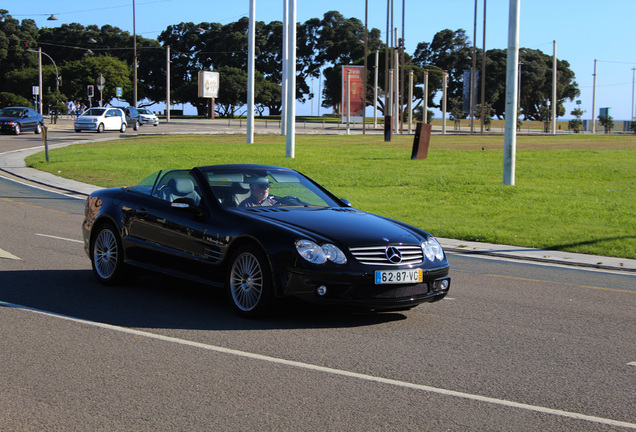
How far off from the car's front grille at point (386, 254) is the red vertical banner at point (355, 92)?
2023 inches

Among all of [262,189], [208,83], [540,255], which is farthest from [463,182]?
[208,83]

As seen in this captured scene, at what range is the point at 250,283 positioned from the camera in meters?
7.20

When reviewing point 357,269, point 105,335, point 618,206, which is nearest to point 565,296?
point 357,269

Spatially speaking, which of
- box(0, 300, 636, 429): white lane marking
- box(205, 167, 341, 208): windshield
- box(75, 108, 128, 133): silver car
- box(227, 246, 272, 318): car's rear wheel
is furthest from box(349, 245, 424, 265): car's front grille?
box(75, 108, 128, 133): silver car

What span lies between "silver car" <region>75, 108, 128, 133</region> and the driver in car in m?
46.2

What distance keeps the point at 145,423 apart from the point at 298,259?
2518 mm

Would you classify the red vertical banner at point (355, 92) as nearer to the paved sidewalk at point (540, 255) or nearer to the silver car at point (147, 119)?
the silver car at point (147, 119)

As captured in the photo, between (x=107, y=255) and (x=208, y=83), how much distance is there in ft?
272

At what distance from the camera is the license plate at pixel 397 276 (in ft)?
22.4

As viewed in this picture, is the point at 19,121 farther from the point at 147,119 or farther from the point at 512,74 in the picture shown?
the point at 512,74

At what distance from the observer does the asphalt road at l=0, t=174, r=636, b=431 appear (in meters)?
4.74

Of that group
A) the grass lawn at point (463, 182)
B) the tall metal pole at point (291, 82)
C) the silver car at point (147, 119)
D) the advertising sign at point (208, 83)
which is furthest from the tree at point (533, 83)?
the tall metal pole at point (291, 82)

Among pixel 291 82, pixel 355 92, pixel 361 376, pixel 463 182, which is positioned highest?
pixel 355 92

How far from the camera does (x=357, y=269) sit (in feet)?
22.3
